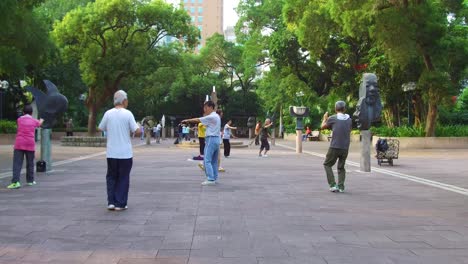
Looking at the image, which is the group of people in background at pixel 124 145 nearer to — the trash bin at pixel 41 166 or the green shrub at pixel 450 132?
the trash bin at pixel 41 166

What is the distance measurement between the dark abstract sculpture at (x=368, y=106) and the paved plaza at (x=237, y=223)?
10.7ft

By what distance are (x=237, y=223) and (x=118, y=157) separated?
201 cm

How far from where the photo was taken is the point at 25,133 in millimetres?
10000

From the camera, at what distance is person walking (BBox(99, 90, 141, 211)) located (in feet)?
23.9

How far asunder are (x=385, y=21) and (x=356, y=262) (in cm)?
A: 2089

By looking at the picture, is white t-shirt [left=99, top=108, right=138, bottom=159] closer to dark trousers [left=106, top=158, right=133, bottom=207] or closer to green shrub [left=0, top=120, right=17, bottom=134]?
dark trousers [left=106, top=158, right=133, bottom=207]

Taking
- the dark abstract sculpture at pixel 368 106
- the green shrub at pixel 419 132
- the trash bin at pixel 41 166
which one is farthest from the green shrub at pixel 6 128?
the dark abstract sculpture at pixel 368 106

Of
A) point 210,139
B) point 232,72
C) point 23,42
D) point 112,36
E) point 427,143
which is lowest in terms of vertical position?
point 427,143

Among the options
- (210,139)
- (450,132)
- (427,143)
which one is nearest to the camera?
(210,139)

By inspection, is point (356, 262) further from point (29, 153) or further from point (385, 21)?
point (385, 21)

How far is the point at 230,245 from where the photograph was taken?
5262 mm

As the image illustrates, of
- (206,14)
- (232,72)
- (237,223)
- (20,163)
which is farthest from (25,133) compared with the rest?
(206,14)

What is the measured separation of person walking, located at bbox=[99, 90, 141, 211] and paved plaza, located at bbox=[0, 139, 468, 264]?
0.77 feet

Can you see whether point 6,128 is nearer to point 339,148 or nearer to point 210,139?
point 210,139
